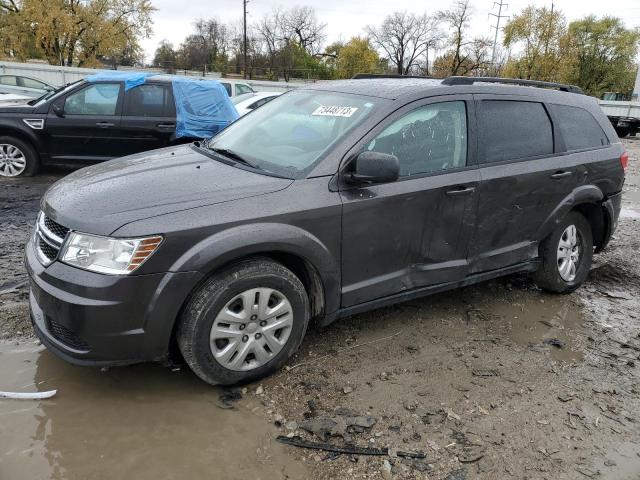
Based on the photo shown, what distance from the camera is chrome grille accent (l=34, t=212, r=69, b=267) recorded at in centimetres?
273

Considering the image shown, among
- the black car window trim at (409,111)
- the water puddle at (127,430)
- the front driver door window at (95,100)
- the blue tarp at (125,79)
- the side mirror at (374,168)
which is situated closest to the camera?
the water puddle at (127,430)

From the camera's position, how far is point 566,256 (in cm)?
453

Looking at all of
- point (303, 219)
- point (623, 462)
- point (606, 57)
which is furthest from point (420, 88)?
point (606, 57)

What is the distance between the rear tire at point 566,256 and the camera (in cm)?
436

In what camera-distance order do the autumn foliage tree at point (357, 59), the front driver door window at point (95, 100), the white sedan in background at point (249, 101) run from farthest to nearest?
the autumn foliage tree at point (357, 59) → the white sedan in background at point (249, 101) → the front driver door window at point (95, 100)

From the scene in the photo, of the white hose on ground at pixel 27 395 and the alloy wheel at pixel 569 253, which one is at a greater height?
the alloy wheel at pixel 569 253

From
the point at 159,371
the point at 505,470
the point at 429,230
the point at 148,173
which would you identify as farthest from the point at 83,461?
the point at 429,230

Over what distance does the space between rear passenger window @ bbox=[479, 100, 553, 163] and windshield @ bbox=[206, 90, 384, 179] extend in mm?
910

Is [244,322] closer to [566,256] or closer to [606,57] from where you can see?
[566,256]

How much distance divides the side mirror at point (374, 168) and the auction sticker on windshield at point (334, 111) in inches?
18.7

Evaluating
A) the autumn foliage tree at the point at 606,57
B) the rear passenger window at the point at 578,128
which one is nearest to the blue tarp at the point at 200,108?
the rear passenger window at the point at 578,128

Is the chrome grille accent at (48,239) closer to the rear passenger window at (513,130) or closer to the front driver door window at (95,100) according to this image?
the rear passenger window at (513,130)

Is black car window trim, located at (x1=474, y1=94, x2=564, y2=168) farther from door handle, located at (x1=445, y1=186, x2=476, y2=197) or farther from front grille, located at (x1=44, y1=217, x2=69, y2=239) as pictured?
front grille, located at (x1=44, y1=217, x2=69, y2=239)

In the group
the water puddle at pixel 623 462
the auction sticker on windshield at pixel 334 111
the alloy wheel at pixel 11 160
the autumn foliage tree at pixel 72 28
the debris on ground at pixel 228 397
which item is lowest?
the water puddle at pixel 623 462
